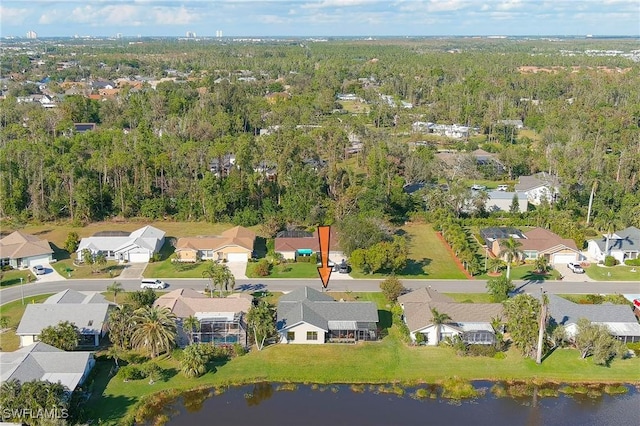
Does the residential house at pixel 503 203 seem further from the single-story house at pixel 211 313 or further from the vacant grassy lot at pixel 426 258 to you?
the single-story house at pixel 211 313

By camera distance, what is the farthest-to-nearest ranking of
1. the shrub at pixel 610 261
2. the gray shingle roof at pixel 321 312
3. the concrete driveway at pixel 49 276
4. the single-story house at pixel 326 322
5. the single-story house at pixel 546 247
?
the single-story house at pixel 546 247 < the shrub at pixel 610 261 < the concrete driveway at pixel 49 276 < the gray shingle roof at pixel 321 312 < the single-story house at pixel 326 322

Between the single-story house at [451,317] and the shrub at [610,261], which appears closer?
the single-story house at [451,317]

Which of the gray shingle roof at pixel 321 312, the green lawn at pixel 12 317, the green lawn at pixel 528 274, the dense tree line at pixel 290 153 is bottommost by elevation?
the green lawn at pixel 528 274

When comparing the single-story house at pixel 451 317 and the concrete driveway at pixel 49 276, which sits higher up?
the single-story house at pixel 451 317

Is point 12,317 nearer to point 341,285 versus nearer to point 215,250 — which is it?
point 215,250

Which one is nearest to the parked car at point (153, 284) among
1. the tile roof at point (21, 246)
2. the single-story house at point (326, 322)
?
the tile roof at point (21, 246)

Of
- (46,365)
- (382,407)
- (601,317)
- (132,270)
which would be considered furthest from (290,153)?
(382,407)

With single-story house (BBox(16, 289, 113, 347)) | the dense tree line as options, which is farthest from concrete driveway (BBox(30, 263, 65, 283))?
the dense tree line

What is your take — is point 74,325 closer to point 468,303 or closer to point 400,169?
point 468,303
